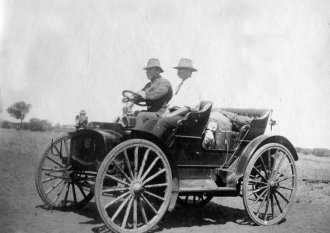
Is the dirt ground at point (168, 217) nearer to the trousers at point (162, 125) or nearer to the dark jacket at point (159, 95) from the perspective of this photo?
the trousers at point (162, 125)

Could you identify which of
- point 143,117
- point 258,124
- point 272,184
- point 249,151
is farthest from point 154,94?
point 272,184

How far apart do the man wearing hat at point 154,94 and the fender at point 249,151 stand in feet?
5.09

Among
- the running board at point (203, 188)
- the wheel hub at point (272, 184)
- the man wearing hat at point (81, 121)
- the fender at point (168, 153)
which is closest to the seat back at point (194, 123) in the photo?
the fender at point (168, 153)

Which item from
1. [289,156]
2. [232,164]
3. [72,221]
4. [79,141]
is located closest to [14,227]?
[72,221]

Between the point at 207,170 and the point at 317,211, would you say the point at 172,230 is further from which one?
the point at 317,211

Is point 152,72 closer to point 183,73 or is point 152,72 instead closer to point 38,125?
point 183,73

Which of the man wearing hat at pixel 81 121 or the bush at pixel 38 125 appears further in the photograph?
the bush at pixel 38 125

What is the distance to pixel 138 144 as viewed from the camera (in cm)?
517

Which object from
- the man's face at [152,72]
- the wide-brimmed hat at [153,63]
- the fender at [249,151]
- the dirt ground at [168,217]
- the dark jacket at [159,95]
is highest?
the wide-brimmed hat at [153,63]

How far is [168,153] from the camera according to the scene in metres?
5.60

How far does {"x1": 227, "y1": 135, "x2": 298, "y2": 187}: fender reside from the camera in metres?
6.30

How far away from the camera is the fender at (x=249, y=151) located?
20.7 ft

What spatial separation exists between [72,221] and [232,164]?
2771mm

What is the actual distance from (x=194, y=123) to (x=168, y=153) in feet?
2.21
